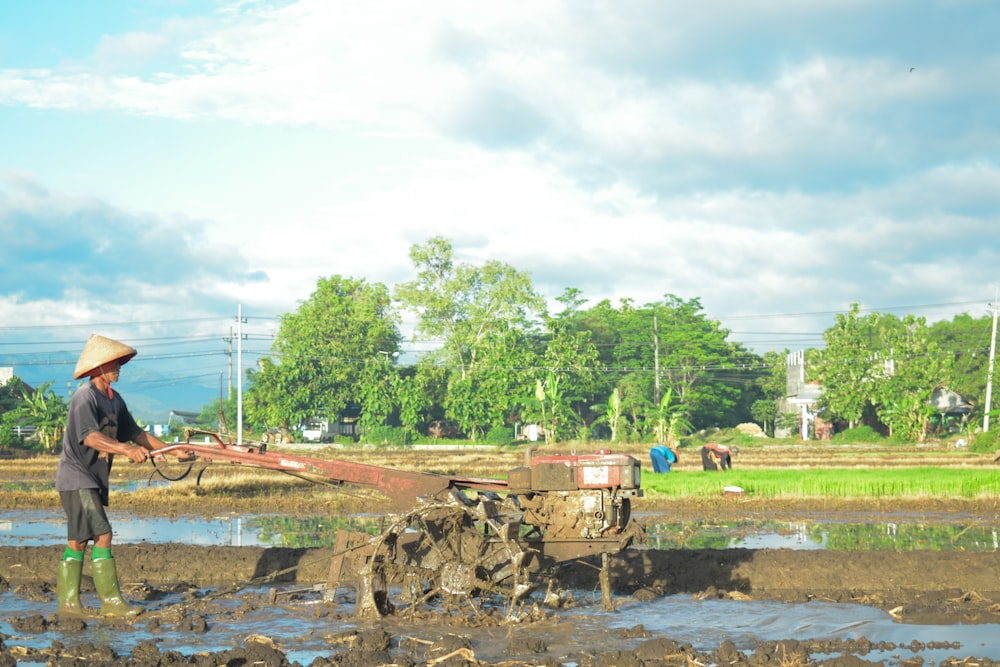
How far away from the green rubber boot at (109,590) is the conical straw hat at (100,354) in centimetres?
155

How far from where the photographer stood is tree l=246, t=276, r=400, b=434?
Result: 6212cm

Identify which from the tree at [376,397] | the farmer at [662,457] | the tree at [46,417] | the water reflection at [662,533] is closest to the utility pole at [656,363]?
the tree at [376,397]

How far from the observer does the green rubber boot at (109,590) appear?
8.23 meters

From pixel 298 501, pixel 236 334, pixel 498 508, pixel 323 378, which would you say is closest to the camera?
pixel 498 508

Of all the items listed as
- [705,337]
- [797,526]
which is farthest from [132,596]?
[705,337]

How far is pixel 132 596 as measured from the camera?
936 cm

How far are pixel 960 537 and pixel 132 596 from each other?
11500 mm

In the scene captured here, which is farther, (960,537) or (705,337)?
(705,337)

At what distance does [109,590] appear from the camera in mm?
8297

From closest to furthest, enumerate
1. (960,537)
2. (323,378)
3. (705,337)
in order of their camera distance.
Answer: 1. (960,537)
2. (323,378)
3. (705,337)

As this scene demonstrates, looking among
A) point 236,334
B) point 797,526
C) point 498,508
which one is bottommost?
point 797,526

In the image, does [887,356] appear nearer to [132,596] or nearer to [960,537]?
[960,537]

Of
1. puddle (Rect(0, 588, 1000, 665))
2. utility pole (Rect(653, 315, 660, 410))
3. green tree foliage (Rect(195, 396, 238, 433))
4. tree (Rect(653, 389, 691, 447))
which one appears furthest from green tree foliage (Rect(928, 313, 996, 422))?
puddle (Rect(0, 588, 1000, 665))

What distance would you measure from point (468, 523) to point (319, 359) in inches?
2227
